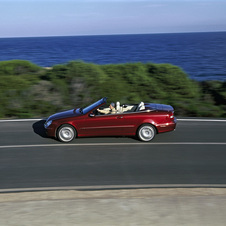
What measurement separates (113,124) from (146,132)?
1.09 metres

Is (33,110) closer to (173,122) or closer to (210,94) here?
(173,122)

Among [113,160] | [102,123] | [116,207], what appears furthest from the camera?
→ [102,123]

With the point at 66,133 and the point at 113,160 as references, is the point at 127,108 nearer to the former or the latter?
the point at 66,133

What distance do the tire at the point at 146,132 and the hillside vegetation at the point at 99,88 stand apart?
4.43 meters

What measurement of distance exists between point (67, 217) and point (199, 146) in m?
5.93

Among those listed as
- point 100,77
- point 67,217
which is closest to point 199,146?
point 67,217

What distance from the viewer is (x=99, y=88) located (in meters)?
17.1

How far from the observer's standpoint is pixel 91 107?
1170 centimetres

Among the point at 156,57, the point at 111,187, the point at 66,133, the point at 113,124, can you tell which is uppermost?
the point at 156,57

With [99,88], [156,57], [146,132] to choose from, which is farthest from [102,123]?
[156,57]

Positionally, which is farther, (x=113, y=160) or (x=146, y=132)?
(x=146, y=132)

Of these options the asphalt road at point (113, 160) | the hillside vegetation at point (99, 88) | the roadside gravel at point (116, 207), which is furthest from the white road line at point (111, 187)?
the hillside vegetation at point (99, 88)

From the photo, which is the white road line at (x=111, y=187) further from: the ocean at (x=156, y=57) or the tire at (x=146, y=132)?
the ocean at (x=156, y=57)

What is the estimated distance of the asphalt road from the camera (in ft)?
28.2
